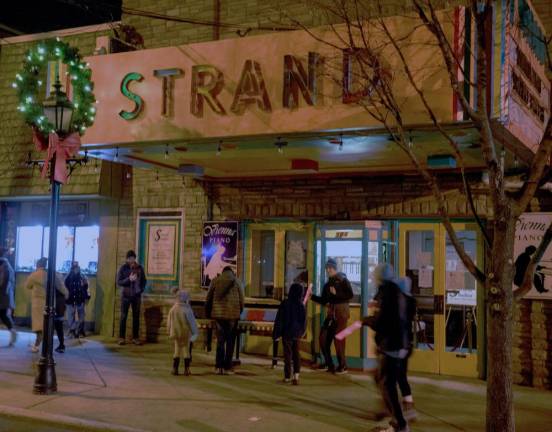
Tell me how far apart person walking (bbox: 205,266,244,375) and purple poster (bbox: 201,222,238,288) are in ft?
7.52

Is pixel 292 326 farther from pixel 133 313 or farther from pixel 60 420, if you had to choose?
pixel 133 313

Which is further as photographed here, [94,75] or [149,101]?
[94,75]

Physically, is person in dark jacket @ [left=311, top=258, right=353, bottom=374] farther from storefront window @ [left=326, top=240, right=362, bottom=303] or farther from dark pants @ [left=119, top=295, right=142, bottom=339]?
dark pants @ [left=119, top=295, right=142, bottom=339]

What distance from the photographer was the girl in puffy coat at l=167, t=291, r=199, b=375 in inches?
399

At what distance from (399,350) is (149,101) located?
5493 mm

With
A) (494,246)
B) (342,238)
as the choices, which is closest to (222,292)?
(342,238)

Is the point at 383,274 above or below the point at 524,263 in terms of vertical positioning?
below

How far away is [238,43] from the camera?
30.9 ft

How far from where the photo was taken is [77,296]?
45.3 feet

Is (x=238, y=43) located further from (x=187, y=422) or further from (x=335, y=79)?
(x=187, y=422)

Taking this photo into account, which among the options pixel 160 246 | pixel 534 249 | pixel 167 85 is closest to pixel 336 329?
pixel 534 249

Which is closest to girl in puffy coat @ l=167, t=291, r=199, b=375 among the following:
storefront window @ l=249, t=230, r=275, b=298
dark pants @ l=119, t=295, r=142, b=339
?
storefront window @ l=249, t=230, r=275, b=298

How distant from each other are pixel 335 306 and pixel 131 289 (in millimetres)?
4621

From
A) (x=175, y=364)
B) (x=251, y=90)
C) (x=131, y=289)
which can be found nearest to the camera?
(x=251, y=90)
